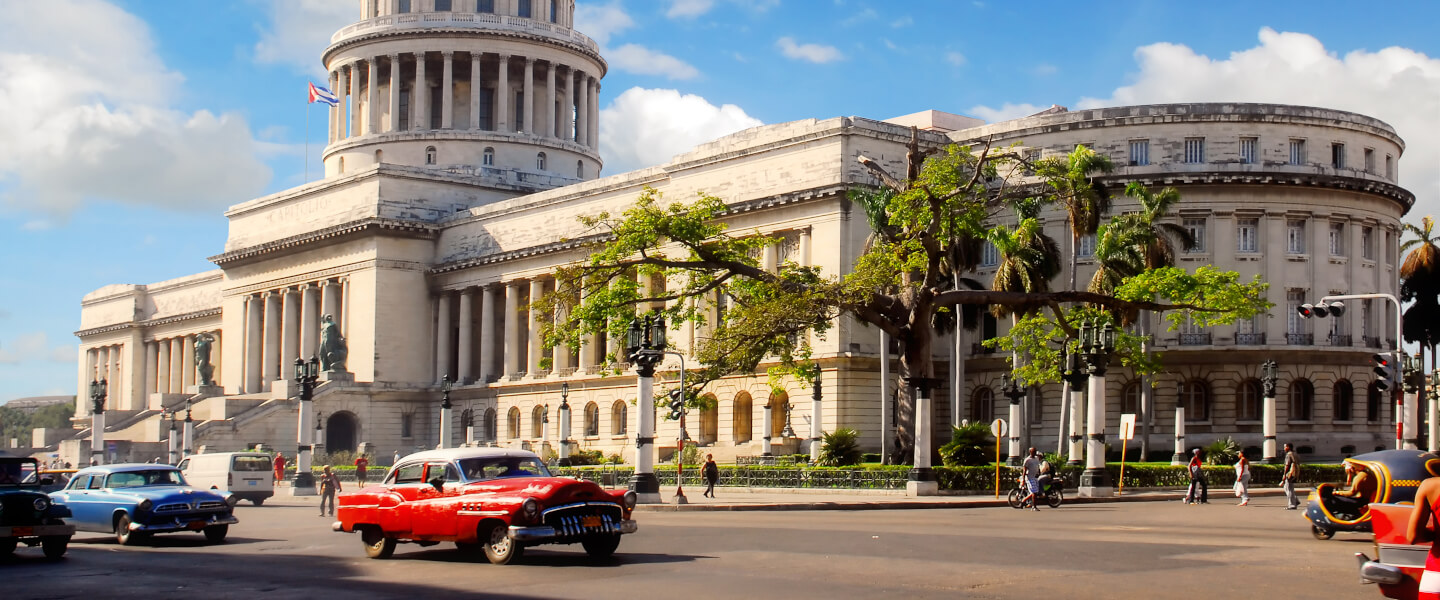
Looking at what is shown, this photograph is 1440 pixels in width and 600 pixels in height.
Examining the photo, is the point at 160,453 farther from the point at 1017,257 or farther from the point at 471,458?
the point at 471,458

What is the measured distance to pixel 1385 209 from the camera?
7219 cm

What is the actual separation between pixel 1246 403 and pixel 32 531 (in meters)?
53.1

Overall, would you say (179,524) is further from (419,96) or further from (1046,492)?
(419,96)

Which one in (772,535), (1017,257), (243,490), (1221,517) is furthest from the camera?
(1017,257)

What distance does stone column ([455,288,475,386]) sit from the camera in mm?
96312

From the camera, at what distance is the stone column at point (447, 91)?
109 meters

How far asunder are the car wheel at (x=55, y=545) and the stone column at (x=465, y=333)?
6919cm

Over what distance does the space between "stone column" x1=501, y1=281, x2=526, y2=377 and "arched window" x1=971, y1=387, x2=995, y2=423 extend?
3029cm

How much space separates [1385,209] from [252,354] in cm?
6938

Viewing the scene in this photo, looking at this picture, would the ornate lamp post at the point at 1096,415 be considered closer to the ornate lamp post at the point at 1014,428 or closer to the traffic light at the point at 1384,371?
the traffic light at the point at 1384,371

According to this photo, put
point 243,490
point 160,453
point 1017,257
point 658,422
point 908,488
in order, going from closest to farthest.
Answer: point 908,488 < point 243,490 < point 1017,257 < point 658,422 < point 160,453

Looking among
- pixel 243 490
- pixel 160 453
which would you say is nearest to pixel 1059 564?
pixel 243 490

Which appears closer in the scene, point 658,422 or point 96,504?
point 96,504

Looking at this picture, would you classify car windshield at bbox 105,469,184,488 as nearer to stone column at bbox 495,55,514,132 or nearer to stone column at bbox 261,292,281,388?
stone column at bbox 261,292,281,388
